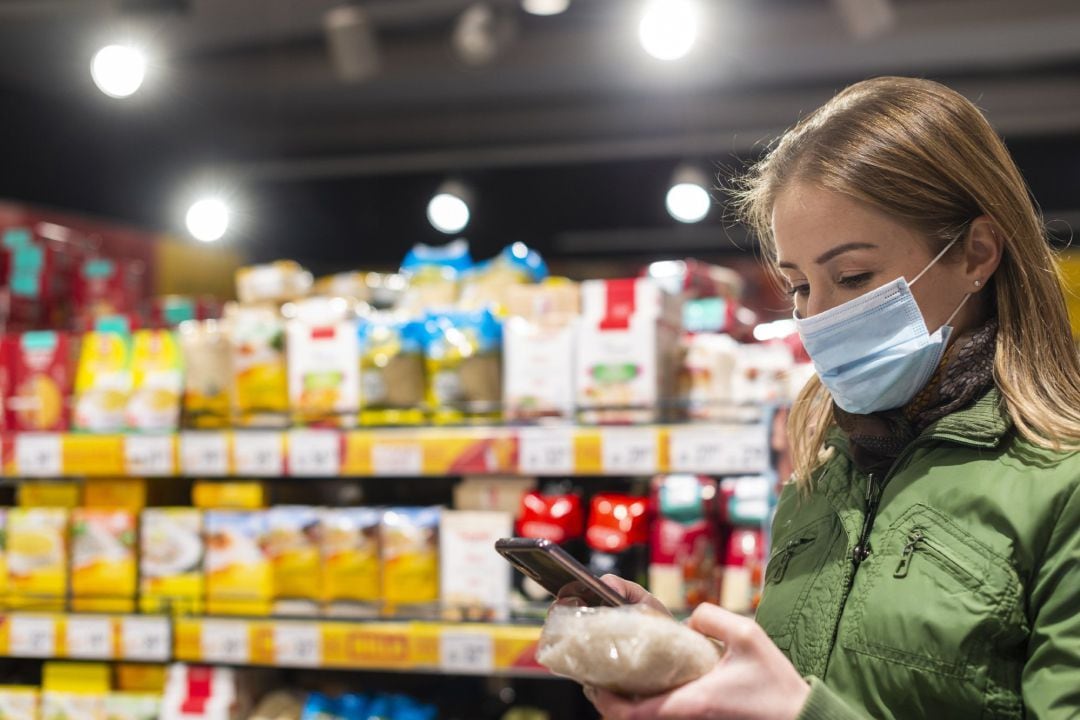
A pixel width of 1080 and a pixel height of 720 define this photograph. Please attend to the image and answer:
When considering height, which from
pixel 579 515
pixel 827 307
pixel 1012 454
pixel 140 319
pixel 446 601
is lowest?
pixel 446 601

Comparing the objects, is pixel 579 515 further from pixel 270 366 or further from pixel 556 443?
pixel 270 366

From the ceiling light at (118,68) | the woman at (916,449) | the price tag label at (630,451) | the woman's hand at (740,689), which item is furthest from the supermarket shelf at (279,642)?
the ceiling light at (118,68)

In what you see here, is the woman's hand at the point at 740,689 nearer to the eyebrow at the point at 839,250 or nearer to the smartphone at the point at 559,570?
the smartphone at the point at 559,570

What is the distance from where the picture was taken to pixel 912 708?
1.00 meters

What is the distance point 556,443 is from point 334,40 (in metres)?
4.51

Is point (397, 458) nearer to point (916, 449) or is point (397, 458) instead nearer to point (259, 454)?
point (259, 454)

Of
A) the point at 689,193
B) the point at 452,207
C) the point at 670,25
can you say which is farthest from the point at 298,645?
the point at 452,207

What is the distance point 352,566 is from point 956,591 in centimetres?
195

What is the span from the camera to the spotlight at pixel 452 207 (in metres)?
8.63

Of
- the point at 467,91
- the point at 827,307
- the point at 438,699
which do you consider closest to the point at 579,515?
the point at 438,699

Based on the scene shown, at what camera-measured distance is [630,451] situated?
2.48 meters

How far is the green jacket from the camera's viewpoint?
3.10 feet

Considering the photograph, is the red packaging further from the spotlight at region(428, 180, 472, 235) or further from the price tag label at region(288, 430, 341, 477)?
the spotlight at region(428, 180, 472, 235)

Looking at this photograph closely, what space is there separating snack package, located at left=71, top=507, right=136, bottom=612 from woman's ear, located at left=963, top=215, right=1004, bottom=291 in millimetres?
2367
